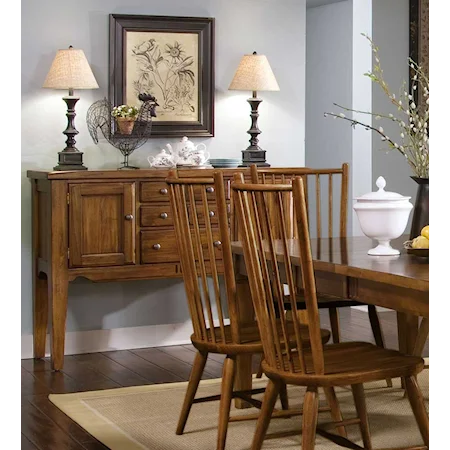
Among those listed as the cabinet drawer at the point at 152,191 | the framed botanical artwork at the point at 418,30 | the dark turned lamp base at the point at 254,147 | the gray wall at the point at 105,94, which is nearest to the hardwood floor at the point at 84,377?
the gray wall at the point at 105,94

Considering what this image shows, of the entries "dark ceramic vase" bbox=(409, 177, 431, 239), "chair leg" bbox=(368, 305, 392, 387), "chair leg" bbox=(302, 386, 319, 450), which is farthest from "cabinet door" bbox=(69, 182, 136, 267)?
"chair leg" bbox=(302, 386, 319, 450)

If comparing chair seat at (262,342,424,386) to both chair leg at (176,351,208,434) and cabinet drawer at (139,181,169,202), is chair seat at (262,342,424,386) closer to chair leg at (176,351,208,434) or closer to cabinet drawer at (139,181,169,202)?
chair leg at (176,351,208,434)

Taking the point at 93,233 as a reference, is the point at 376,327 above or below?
below

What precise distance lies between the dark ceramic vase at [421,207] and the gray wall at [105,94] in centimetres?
204

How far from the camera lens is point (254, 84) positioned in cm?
473

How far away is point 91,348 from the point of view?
15.4 feet

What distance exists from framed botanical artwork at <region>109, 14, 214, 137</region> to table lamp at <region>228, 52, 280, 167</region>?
198mm

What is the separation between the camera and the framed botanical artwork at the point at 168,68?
467cm

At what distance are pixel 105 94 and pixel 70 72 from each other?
34cm

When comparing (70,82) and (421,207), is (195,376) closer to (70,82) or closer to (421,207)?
(421,207)

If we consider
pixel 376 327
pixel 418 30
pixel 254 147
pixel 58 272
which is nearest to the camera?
pixel 376 327

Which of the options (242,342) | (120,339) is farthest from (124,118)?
(242,342)

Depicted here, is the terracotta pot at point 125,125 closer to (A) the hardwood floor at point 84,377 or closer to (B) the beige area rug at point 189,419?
(A) the hardwood floor at point 84,377
